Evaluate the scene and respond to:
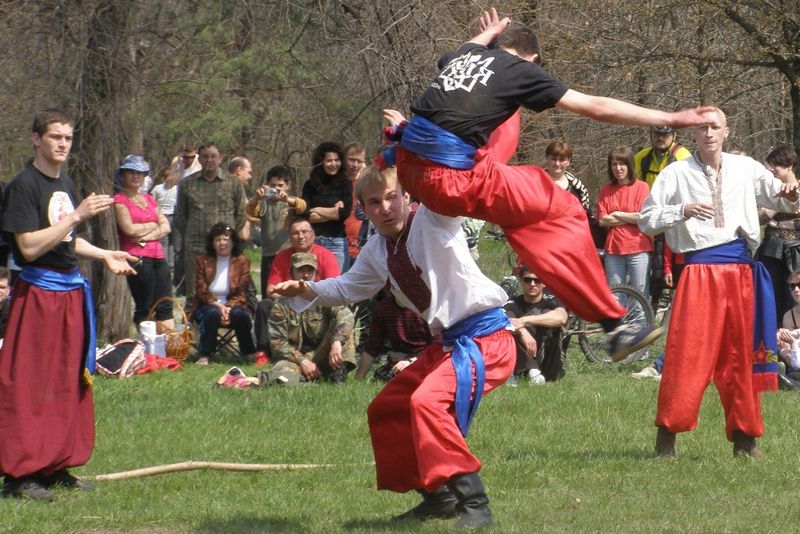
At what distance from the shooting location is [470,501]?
17.3 ft

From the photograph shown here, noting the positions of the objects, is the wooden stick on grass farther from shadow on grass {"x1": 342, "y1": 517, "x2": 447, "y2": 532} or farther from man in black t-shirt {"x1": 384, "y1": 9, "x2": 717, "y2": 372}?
man in black t-shirt {"x1": 384, "y1": 9, "x2": 717, "y2": 372}

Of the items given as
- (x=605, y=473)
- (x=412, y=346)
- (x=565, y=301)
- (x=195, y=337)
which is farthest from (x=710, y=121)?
(x=195, y=337)

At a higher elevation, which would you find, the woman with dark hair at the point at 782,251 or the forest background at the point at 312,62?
the forest background at the point at 312,62

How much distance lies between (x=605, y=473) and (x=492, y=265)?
903cm

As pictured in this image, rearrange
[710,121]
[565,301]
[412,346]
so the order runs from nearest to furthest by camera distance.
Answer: [710,121], [565,301], [412,346]

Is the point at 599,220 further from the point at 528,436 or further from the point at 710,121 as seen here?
the point at 710,121

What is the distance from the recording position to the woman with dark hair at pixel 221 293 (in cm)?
1142

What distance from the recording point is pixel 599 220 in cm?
1164

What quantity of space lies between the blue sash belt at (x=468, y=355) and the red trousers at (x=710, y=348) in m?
1.97

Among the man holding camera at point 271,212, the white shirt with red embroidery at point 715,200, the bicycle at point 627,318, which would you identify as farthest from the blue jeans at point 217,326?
the white shirt with red embroidery at point 715,200

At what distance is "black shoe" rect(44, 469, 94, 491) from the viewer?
6.62 metres

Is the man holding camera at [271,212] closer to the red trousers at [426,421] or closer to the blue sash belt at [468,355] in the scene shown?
the red trousers at [426,421]

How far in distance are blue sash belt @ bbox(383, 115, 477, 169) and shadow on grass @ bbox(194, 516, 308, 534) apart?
175 centimetres

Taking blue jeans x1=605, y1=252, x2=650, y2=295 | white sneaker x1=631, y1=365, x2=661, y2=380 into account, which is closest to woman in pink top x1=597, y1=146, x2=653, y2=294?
blue jeans x1=605, y1=252, x2=650, y2=295
